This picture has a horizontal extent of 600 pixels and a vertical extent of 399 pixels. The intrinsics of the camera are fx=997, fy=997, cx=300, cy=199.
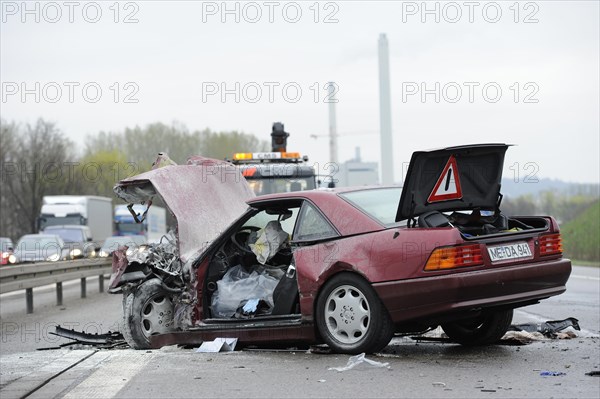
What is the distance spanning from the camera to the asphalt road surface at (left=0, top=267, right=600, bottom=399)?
6.34 m

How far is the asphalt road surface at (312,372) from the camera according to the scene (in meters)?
6.34

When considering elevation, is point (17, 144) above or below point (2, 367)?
above

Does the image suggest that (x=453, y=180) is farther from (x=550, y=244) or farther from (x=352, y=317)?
(x=352, y=317)

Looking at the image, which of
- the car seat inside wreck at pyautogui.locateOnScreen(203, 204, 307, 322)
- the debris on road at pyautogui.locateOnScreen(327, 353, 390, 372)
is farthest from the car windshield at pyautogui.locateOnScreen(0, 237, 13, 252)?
the debris on road at pyautogui.locateOnScreen(327, 353, 390, 372)

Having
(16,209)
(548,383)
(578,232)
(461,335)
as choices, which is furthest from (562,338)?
(16,209)

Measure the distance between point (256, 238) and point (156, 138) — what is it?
111 metres

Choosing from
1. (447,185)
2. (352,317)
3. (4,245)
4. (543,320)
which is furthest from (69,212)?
(447,185)

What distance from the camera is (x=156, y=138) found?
390 ft

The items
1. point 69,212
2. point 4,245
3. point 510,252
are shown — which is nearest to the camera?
point 510,252

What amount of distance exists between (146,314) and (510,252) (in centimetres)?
358

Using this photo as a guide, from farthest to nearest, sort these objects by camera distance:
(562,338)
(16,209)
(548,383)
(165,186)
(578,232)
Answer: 1. (16,209)
2. (578,232)
3. (165,186)
4. (562,338)
5. (548,383)

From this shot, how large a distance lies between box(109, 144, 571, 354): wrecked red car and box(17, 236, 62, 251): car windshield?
71.2 feet

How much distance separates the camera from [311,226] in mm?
8445

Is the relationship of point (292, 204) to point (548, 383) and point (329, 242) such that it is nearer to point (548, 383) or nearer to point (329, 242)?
point (329, 242)
